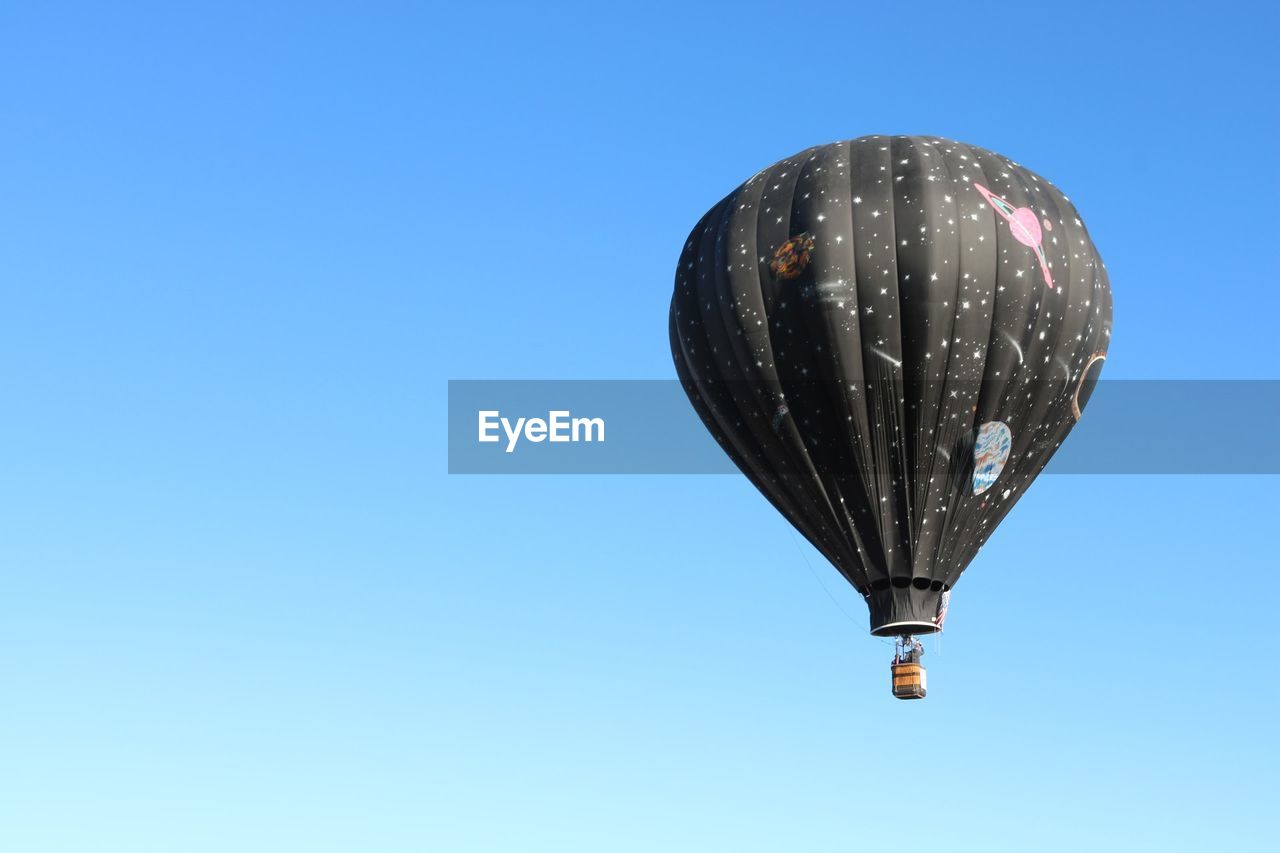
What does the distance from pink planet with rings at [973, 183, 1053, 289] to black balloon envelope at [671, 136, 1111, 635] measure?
0.03 metres

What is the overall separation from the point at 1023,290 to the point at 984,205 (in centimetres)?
146

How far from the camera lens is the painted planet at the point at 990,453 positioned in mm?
32750

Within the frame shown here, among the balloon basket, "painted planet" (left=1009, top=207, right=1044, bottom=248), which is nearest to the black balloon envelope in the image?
"painted planet" (left=1009, top=207, right=1044, bottom=248)

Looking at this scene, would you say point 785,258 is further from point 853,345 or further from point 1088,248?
point 1088,248

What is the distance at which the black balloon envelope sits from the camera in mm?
32094

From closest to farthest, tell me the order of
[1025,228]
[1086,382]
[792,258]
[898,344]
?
1. [898,344]
2. [792,258]
3. [1025,228]
4. [1086,382]

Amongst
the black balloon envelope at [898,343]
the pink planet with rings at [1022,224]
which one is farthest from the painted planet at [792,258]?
the pink planet with rings at [1022,224]

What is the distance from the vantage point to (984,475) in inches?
1298

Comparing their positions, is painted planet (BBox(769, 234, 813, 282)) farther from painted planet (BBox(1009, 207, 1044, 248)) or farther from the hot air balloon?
painted planet (BBox(1009, 207, 1044, 248))

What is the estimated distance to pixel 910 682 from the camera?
3288cm

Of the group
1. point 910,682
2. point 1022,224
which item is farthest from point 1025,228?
point 910,682

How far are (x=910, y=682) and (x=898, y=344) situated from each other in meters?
5.29

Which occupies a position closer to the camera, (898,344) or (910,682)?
(898,344)

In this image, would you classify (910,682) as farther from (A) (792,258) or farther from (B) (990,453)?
(A) (792,258)
